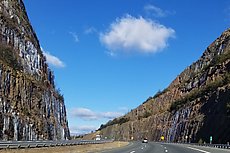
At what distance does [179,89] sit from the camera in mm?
146500

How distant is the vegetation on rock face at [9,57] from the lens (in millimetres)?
70562

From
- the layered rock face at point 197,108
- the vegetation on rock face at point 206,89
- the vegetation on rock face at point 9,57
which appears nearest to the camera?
the vegetation on rock face at point 9,57

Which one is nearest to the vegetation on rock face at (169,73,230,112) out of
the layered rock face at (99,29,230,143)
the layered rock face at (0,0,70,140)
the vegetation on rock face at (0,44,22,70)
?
the layered rock face at (99,29,230,143)

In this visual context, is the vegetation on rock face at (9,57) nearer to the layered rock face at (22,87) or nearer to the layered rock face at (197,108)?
the layered rock face at (22,87)

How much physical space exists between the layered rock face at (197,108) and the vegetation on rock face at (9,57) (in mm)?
39228

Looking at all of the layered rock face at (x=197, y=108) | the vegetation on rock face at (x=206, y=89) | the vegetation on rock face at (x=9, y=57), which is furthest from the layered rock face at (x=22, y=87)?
the vegetation on rock face at (x=206, y=89)

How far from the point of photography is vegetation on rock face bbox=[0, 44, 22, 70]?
232 feet

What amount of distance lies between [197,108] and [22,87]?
153ft

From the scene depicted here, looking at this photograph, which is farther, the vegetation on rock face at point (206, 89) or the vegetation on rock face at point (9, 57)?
the vegetation on rock face at point (206, 89)

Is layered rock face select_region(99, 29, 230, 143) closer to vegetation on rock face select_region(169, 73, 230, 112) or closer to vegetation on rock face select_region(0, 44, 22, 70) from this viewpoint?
vegetation on rock face select_region(169, 73, 230, 112)

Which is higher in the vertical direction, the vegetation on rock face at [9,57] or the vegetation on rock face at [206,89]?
the vegetation on rock face at [9,57]

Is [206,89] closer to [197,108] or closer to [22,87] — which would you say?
[197,108]

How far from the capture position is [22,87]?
7112 cm

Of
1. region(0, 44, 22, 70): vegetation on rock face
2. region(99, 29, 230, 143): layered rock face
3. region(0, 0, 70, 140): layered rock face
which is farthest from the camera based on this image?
region(99, 29, 230, 143): layered rock face
